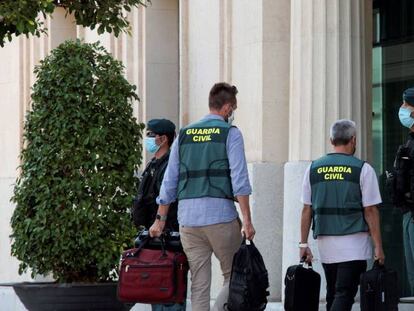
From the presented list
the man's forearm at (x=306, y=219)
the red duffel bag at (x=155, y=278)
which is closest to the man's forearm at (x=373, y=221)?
the man's forearm at (x=306, y=219)

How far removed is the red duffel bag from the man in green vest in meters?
1.11

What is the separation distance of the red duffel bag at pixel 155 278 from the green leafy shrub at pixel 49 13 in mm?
2134

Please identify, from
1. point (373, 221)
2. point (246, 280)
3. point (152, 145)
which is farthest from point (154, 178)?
point (373, 221)

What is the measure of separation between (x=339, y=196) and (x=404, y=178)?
877 mm

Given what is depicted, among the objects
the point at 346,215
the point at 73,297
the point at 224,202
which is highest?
the point at 224,202

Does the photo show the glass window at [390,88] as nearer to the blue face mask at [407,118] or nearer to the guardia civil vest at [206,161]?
the blue face mask at [407,118]

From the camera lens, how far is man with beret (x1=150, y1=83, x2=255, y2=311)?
11.3m

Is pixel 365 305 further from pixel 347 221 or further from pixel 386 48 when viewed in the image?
pixel 386 48

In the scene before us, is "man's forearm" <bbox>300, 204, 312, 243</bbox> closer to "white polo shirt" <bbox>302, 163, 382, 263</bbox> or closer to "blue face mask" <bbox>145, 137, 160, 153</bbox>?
"white polo shirt" <bbox>302, 163, 382, 263</bbox>

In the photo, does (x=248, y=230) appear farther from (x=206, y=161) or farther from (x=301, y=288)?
(x=301, y=288)

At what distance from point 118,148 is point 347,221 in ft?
10.9

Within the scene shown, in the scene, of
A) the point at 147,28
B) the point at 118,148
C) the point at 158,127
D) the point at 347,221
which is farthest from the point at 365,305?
the point at 147,28

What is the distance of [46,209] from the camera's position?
45.1ft

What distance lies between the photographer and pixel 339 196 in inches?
450
